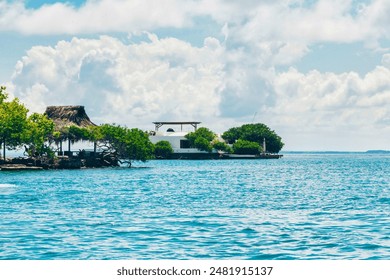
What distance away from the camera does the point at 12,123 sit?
10375 centimetres

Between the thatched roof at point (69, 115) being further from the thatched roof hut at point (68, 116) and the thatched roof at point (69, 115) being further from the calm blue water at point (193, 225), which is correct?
the calm blue water at point (193, 225)

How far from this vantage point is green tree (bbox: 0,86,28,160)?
103625 mm

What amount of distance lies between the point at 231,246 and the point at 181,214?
46.2 ft

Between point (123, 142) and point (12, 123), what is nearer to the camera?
point (12, 123)

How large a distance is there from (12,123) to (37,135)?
4.82 metres

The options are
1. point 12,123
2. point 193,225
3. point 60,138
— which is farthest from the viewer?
point 60,138

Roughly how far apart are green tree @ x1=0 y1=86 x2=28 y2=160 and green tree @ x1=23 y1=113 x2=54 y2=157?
111 cm

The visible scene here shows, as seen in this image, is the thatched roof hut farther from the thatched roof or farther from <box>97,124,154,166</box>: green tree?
<box>97,124,154,166</box>: green tree

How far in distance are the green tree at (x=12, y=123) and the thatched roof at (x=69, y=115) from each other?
20.3 m

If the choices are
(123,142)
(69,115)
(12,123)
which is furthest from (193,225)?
(69,115)

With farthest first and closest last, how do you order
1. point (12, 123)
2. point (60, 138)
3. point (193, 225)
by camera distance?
point (60, 138), point (12, 123), point (193, 225)

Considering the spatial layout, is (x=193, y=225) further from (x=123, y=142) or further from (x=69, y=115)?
(x=69, y=115)

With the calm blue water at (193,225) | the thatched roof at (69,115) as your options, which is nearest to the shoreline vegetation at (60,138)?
the thatched roof at (69,115)

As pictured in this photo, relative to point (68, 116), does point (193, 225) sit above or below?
below
